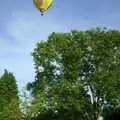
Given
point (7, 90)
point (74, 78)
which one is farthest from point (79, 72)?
point (7, 90)

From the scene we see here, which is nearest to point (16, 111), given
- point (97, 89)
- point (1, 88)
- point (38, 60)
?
point (38, 60)

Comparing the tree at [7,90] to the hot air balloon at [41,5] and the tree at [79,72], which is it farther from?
the hot air balloon at [41,5]

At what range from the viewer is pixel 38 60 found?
68.1 m

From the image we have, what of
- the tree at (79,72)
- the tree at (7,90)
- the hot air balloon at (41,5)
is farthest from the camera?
the tree at (7,90)

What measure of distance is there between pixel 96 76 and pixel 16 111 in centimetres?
1347

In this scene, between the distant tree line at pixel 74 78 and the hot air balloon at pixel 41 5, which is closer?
the hot air balloon at pixel 41 5

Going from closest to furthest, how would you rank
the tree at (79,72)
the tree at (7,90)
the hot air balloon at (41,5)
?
the hot air balloon at (41,5) < the tree at (79,72) < the tree at (7,90)

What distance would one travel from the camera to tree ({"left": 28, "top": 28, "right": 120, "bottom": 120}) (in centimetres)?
6475

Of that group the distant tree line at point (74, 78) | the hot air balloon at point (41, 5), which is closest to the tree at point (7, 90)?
the distant tree line at point (74, 78)

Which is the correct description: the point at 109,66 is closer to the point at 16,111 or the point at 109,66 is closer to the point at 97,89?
the point at 97,89

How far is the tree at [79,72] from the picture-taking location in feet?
212

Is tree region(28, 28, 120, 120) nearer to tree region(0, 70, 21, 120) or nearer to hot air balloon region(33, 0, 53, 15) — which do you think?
tree region(0, 70, 21, 120)

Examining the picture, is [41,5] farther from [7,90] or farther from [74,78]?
[7,90]

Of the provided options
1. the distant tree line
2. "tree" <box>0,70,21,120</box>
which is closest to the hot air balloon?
the distant tree line
